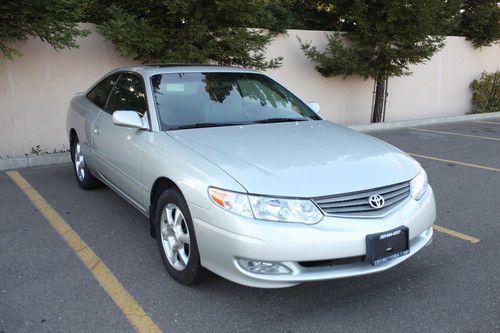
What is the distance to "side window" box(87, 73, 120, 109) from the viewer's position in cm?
486

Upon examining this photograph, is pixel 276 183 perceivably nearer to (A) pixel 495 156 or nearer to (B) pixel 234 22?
(B) pixel 234 22

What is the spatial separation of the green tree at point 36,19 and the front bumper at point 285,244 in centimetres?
444

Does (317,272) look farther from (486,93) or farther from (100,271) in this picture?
(486,93)

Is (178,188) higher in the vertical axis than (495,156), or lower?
higher

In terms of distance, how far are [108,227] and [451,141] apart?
23.6 feet

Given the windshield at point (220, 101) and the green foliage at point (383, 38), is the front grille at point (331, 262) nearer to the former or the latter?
the windshield at point (220, 101)

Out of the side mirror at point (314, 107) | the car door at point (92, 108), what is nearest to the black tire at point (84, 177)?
the car door at point (92, 108)

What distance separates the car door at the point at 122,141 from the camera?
377 centimetres

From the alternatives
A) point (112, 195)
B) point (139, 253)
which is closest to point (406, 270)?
point (139, 253)

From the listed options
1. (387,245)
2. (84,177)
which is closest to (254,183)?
(387,245)

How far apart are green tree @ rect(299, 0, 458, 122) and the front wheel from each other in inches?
228

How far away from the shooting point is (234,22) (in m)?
7.75

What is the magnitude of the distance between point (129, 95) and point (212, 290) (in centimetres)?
205

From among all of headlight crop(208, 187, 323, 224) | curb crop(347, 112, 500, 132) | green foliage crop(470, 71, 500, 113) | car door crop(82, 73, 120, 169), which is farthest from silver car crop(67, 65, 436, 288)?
green foliage crop(470, 71, 500, 113)
